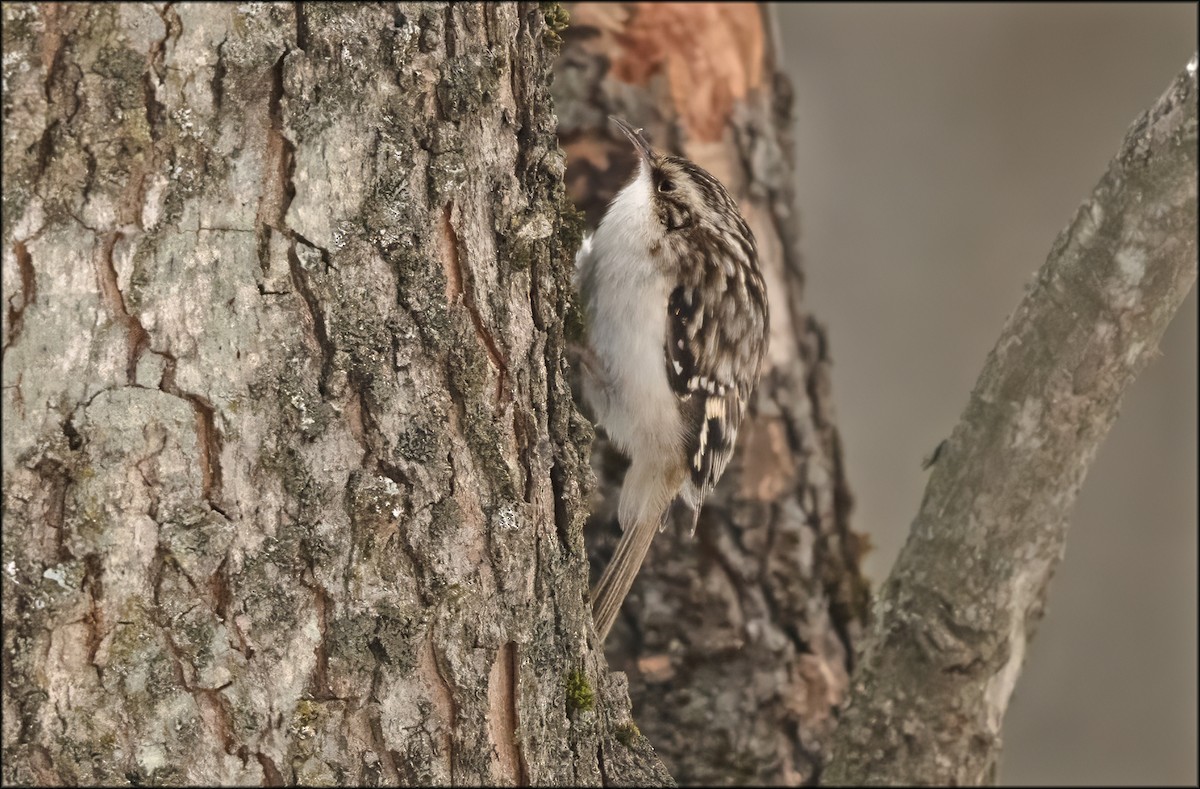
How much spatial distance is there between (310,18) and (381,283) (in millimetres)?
342

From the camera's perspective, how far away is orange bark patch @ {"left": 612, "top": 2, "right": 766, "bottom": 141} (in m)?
3.17

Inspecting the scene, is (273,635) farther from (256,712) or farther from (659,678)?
(659,678)

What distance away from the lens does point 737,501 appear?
10.4ft

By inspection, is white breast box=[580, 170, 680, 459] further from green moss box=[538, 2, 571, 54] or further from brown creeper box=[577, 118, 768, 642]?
green moss box=[538, 2, 571, 54]

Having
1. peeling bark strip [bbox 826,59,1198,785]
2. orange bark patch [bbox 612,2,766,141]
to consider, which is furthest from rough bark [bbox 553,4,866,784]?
peeling bark strip [bbox 826,59,1198,785]

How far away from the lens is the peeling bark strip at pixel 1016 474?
6.18 feet

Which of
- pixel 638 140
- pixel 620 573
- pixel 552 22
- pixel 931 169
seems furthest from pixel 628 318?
pixel 931 169

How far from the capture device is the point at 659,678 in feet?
10.0

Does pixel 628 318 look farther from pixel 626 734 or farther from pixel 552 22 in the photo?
pixel 626 734

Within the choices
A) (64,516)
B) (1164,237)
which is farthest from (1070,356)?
(64,516)

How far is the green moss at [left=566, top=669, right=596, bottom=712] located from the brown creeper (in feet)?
3.14

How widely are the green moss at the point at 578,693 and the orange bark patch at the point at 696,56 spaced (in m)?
1.84

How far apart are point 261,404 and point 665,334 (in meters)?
1.48

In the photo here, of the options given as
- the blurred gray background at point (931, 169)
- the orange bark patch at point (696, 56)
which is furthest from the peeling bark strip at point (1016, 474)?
the blurred gray background at point (931, 169)
